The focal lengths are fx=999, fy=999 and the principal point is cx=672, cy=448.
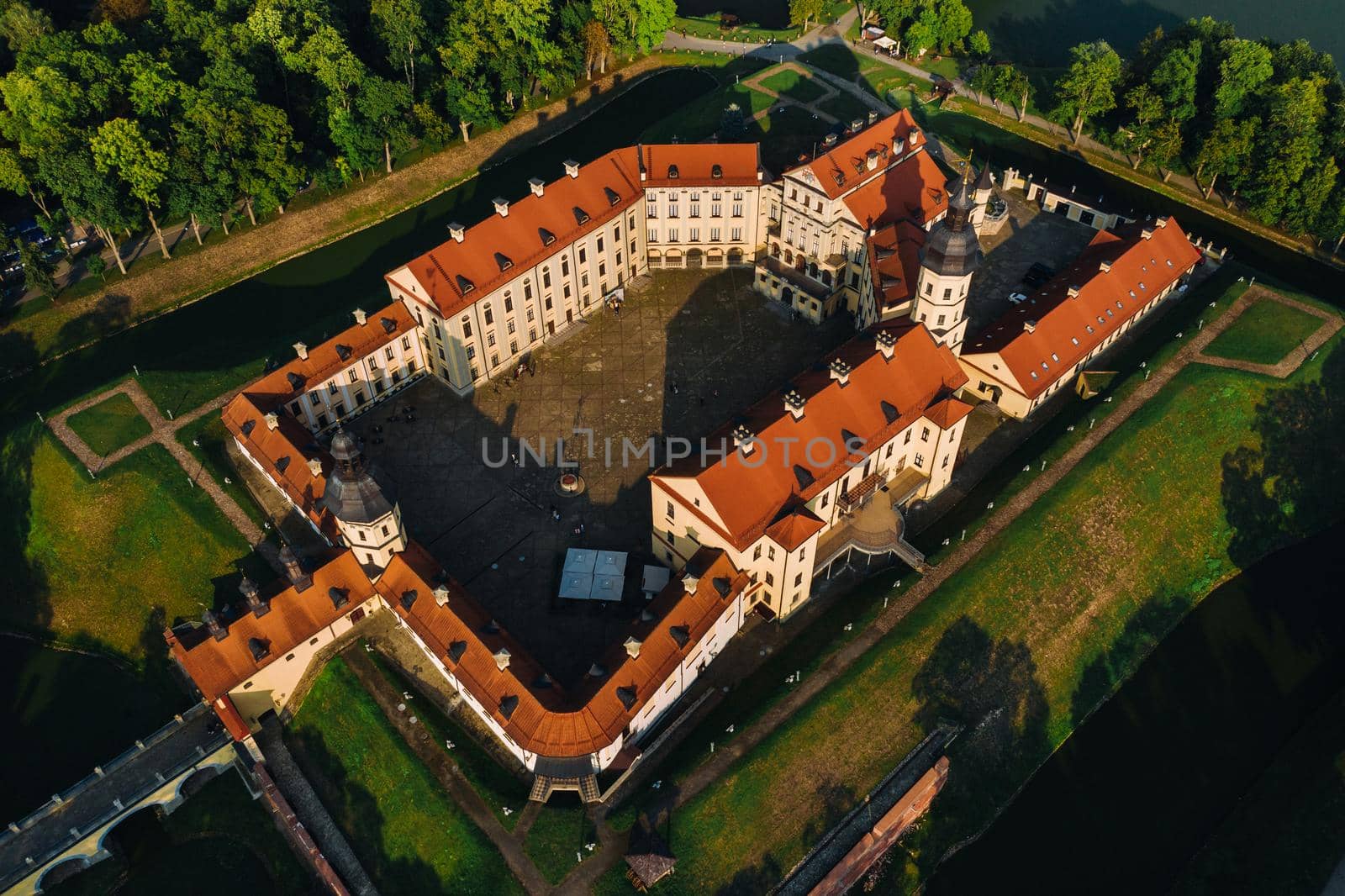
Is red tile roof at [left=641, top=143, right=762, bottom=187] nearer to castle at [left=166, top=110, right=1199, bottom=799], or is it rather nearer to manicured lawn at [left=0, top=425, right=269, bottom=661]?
castle at [left=166, top=110, right=1199, bottom=799]

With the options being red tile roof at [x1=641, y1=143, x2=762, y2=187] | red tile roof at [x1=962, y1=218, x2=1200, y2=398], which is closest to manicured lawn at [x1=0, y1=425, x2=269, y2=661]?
red tile roof at [x1=641, y1=143, x2=762, y2=187]

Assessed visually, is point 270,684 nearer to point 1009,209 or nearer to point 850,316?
point 850,316

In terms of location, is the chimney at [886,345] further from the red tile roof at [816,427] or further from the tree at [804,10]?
the tree at [804,10]

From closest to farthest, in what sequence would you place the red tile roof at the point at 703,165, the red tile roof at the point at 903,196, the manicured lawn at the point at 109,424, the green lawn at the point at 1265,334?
the manicured lawn at the point at 109,424 → the green lawn at the point at 1265,334 → the red tile roof at the point at 903,196 → the red tile roof at the point at 703,165

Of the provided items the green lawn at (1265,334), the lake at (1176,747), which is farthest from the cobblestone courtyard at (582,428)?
the green lawn at (1265,334)

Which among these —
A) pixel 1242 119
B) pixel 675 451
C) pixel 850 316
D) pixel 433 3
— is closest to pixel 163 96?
pixel 433 3

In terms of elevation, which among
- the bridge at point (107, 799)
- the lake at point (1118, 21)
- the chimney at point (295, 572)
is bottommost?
the bridge at point (107, 799)
